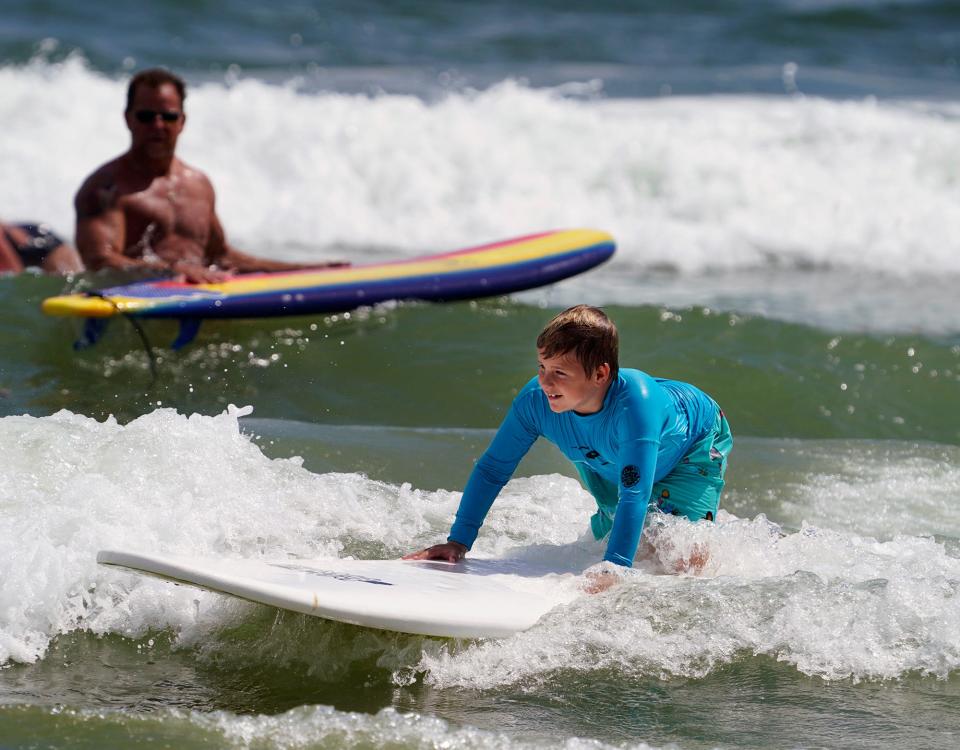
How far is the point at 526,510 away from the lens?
4914 mm

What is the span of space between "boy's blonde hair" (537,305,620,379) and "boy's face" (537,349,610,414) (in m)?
0.02

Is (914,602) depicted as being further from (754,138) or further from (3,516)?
(754,138)

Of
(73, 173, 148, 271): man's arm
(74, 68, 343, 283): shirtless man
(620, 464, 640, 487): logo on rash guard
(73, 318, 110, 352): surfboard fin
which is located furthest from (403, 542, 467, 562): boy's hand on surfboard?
(73, 173, 148, 271): man's arm

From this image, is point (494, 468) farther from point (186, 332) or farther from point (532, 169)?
point (532, 169)

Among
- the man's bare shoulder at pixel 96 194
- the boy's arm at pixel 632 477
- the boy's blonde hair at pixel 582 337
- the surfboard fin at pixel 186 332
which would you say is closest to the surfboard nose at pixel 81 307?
the surfboard fin at pixel 186 332

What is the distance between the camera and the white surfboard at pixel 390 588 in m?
3.33

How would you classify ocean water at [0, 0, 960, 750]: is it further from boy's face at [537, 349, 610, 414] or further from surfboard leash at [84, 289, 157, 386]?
boy's face at [537, 349, 610, 414]

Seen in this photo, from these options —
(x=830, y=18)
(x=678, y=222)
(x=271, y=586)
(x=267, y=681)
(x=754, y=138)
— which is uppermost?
(x=830, y=18)

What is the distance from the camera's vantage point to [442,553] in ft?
13.2

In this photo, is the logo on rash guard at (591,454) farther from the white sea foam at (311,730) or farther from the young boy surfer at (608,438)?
the white sea foam at (311,730)

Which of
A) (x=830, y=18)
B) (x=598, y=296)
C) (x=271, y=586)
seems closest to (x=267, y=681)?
(x=271, y=586)

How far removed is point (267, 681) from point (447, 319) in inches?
178

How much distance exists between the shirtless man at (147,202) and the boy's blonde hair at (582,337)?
3924 mm

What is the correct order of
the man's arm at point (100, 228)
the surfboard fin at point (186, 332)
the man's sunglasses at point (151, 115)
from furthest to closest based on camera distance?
the man's sunglasses at point (151, 115), the man's arm at point (100, 228), the surfboard fin at point (186, 332)
